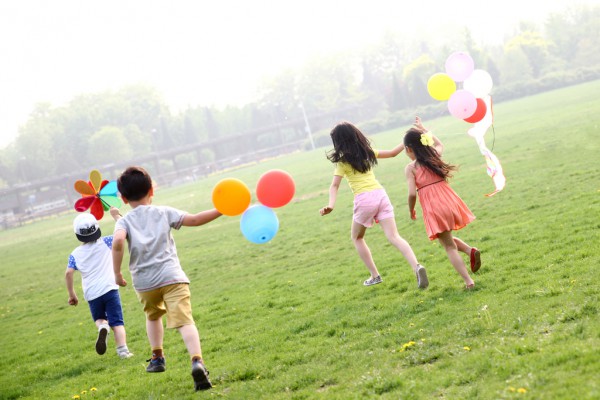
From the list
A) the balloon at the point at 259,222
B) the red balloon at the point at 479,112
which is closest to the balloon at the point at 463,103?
the red balloon at the point at 479,112

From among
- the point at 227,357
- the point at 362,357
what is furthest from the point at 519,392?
the point at 227,357

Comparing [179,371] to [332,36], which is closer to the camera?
[179,371]

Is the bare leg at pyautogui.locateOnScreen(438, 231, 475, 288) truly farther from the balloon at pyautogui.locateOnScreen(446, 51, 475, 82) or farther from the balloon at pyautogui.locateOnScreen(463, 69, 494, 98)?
the balloon at pyautogui.locateOnScreen(446, 51, 475, 82)

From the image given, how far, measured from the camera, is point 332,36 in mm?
124000

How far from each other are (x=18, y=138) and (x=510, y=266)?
3985 inches

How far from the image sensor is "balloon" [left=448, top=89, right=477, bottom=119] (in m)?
7.48

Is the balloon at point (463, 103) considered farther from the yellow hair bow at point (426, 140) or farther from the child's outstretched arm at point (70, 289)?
the child's outstretched arm at point (70, 289)

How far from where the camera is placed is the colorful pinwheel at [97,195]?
697 cm

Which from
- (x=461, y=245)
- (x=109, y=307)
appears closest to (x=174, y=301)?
(x=109, y=307)

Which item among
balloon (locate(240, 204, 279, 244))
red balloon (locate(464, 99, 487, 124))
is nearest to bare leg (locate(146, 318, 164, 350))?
balloon (locate(240, 204, 279, 244))

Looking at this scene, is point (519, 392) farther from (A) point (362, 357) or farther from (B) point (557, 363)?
(A) point (362, 357)

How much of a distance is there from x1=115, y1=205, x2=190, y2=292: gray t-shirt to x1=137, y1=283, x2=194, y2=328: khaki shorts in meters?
0.06

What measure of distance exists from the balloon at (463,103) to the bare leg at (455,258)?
1.43m

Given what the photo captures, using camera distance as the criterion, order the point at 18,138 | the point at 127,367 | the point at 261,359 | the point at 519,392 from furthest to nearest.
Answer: the point at 18,138 → the point at 127,367 → the point at 261,359 → the point at 519,392
